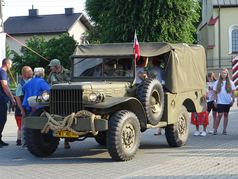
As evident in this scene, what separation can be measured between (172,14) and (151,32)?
2265mm

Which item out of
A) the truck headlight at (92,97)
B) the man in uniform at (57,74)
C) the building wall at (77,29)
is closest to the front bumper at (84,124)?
the truck headlight at (92,97)

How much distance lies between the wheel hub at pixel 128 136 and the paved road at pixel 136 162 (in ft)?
1.06

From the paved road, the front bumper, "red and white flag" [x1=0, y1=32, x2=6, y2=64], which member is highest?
"red and white flag" [x1=0, y1=32, x2=6, y2=64]

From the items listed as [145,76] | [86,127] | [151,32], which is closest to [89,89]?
[86,127]

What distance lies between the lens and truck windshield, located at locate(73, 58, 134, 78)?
12125mm

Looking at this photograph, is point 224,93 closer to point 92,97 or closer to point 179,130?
point 179,130

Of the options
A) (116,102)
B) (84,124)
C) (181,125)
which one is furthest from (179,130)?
(84,124)

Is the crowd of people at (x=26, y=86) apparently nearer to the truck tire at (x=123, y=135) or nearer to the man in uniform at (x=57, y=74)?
the man in uniform at (x=57, y=74)

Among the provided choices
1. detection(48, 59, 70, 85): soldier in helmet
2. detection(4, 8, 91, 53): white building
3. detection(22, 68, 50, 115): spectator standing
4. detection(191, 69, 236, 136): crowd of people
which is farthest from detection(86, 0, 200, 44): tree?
detection(4, 8, 91, 53): white building

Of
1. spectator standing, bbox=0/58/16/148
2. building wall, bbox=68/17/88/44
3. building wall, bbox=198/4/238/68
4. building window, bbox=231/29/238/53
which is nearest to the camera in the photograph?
spectator standing, bbox=0/58/16/148

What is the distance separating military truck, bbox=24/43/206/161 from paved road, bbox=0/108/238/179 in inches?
14.7

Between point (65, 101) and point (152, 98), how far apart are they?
1861 millimetres

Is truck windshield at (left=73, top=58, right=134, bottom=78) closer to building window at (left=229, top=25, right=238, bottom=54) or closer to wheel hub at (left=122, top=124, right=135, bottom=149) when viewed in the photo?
wheel hub at (left=122, top=124, right=135, bottom=149)

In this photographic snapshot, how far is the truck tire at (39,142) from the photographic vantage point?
36.9ft
